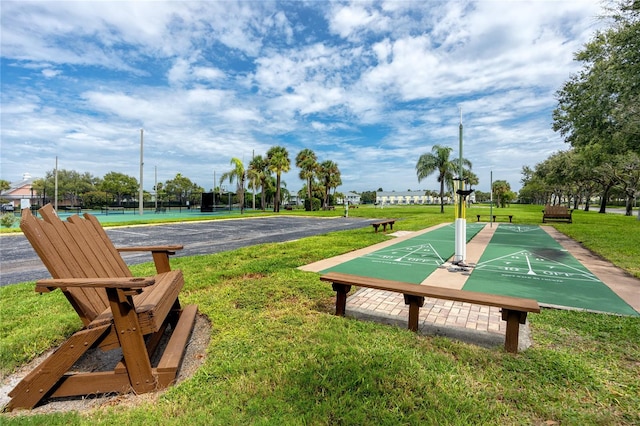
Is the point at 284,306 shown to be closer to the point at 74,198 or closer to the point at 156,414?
the point at 156,414

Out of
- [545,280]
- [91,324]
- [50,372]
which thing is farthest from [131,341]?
[545,280]

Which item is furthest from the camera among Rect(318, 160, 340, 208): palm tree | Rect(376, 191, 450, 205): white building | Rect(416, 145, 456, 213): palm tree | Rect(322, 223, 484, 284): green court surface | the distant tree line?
Rect(376, 191, 450, 205): white building

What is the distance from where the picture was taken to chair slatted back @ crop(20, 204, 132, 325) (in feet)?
6.83

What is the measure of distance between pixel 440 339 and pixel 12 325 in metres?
4.68

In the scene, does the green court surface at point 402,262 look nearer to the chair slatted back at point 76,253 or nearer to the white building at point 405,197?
the chair slatted back at point 76,253

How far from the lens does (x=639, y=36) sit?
714 cm

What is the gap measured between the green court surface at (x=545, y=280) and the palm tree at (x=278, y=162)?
2995 cm

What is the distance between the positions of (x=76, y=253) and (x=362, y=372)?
8.10 feet

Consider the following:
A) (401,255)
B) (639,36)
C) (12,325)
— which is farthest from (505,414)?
(639,36)

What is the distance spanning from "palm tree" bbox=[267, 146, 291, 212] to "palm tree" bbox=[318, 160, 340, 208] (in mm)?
6720

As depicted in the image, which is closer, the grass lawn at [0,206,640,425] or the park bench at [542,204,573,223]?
the grass lawn at [0,206,640,425]

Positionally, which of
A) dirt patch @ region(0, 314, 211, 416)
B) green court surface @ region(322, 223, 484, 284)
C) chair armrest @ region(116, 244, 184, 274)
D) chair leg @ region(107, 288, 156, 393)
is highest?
chair armrest @ region(116, 244, 184, 274)

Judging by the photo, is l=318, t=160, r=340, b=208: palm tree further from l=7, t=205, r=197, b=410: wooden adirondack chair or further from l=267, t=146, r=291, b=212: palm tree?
l=7, t=205, r=197, b=410: wooden adirondack chair

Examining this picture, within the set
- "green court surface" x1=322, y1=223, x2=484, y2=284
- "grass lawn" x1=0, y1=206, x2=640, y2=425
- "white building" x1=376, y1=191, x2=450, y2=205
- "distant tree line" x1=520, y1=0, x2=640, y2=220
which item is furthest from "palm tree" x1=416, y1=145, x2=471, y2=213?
"white building" x1=376, y1=191, x2=450, y2=205
